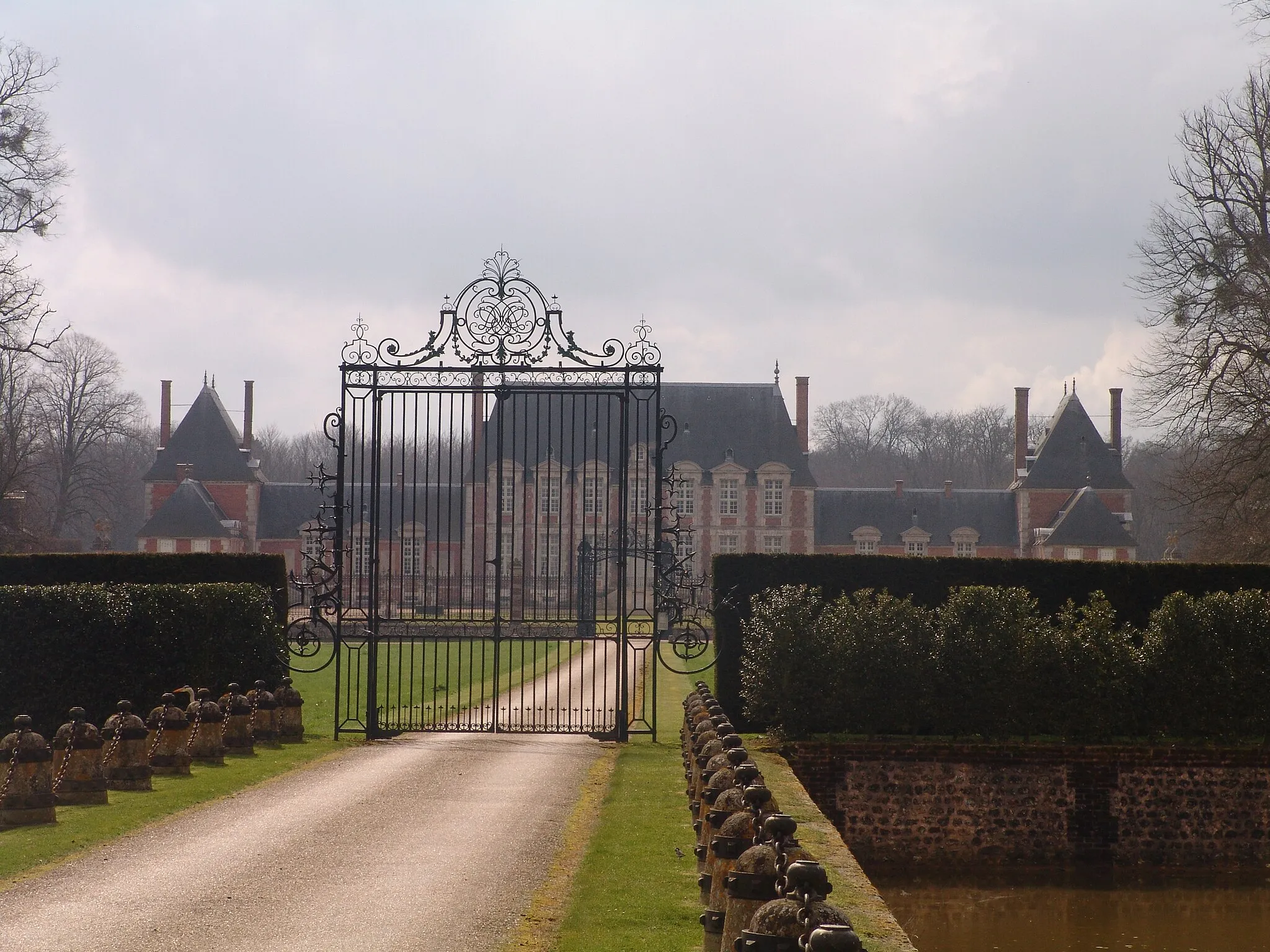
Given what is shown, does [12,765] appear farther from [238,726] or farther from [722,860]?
[722,860]

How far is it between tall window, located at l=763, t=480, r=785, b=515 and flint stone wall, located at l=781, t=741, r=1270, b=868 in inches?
1207

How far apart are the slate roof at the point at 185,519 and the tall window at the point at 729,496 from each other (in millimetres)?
15042

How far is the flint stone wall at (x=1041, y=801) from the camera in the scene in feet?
31.3

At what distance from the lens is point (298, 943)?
14.9 ft

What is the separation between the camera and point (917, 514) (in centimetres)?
4106

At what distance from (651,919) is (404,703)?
9.32 meters

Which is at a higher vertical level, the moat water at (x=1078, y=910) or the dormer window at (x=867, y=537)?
the dormer window at (x=867, y=537)

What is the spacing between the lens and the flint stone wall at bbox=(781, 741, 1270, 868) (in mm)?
9555

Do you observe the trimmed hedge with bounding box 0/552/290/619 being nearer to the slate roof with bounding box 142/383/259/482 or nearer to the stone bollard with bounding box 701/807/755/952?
the stone bollard with bounding box 701/807/755/952

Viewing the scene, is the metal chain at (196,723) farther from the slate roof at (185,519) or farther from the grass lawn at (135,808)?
the slate roof at (185,519)

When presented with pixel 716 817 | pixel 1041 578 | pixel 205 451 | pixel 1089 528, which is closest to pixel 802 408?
pixel 1089 528

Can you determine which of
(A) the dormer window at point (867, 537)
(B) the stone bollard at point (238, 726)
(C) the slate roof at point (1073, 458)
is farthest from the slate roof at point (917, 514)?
(B) the stone bollard at point (238, 726)

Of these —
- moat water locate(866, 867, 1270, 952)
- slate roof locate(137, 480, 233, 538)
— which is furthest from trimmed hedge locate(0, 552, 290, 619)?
slate roof locate(137, 480, 233, 538)

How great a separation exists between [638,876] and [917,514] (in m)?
36.5
